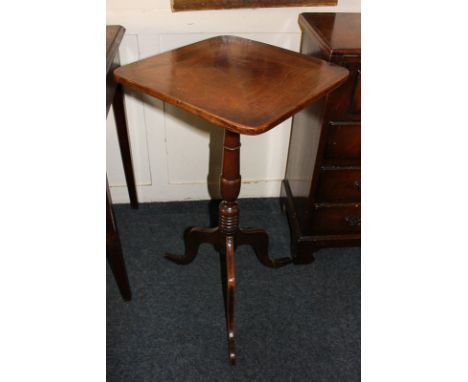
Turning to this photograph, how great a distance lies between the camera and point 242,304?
1.82m

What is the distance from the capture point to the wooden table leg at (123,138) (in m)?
1.91

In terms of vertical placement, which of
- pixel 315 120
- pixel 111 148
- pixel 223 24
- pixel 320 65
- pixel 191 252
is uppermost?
pixel 223 24

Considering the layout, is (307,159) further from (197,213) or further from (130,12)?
(130,12)

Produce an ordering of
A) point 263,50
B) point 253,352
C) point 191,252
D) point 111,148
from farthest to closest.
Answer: point 111,148 → point 191,252 → point 253,352 → point 263,50

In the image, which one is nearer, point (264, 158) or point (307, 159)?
point (307, 159)

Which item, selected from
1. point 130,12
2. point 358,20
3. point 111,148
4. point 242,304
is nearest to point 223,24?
point 130,12

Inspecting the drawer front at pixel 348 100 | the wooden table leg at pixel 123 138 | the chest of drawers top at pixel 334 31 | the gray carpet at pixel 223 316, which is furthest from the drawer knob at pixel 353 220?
the wooden table leg at pixel 123 138

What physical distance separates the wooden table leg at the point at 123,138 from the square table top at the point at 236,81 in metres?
0.60

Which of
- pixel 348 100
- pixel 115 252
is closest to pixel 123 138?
pixel 115 252

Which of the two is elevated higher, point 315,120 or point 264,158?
point 315,120

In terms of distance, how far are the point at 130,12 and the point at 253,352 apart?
4.94 ft

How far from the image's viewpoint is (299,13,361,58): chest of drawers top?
140 cm

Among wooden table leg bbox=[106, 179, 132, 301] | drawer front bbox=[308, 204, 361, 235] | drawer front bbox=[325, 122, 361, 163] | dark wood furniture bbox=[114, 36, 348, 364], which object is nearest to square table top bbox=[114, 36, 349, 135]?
dark wood furniture bbox=[114, 36, 348, 364]

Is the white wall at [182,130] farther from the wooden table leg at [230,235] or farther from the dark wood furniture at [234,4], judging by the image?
the wooden table leg at [230,235]
